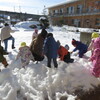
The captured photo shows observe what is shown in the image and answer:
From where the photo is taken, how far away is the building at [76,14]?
27.5 meters

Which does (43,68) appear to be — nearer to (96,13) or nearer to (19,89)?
(19,89)

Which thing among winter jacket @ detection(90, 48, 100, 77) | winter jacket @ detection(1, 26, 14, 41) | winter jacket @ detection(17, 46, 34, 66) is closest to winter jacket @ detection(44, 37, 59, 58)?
winter jacket @ detection(17, 46, 34, 66)

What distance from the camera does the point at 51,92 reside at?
371 cm

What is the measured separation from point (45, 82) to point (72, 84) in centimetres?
67

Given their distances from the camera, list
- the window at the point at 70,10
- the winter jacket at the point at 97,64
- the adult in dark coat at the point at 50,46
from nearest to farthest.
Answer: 1. the winter jacket at the point at 97,64
2. the adult in dark coat at the point at 50,46
3. the window at the point at 70,10

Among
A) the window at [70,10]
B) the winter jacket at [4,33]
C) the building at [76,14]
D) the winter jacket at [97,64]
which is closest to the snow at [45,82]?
the winter jacket at [97,64]

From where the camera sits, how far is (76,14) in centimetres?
3109

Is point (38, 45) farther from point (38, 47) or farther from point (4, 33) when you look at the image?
point (4, 33)

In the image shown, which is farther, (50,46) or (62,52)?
(62,52)

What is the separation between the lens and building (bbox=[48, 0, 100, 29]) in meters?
27.5

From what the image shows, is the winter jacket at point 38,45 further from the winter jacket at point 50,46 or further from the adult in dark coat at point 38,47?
the winter jacket at point 50,46

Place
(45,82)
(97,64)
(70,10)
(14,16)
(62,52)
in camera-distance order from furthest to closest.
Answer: (14,16), (70,10), (62,52), (97,64), (45,82)

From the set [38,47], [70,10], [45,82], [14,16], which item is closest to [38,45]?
[38,47]

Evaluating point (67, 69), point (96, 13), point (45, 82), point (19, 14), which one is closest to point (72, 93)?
point (45, 82)
